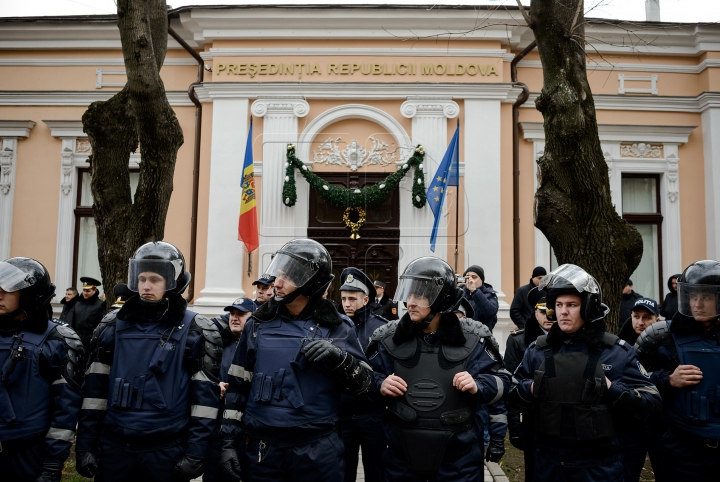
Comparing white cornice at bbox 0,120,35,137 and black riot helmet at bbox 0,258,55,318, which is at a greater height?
white cornice at bbox 0,120,35,137

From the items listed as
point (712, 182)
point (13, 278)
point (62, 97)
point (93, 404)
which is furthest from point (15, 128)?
point (712, 182)

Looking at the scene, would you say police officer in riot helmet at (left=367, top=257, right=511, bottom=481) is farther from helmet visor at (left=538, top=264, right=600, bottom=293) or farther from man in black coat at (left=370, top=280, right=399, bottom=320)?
man in black coat at (left=370, top=280, right=399, bottom=320)

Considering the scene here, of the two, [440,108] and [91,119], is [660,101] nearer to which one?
[440,108]

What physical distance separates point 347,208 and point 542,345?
314 inches

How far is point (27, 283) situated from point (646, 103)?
11.9m

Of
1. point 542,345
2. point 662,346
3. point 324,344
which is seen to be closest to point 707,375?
point 662,346

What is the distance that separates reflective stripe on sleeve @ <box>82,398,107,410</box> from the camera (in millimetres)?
3684

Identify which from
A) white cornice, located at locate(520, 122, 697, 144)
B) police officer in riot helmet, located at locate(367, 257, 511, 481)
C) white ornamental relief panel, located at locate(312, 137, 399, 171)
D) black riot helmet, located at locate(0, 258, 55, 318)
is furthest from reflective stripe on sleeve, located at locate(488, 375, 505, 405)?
white cornice, located at locate(520, 122, 697, 144)

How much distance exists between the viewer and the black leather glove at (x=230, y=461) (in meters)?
3.46

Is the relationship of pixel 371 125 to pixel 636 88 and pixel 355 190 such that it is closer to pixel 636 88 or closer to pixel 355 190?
pixel 355 190

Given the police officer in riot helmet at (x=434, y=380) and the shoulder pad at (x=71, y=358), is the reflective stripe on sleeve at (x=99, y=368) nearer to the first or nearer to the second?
the shoulder pad at (x=71, y=358)

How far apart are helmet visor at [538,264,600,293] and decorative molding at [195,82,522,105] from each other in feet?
27.0

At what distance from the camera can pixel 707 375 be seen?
3982 mm

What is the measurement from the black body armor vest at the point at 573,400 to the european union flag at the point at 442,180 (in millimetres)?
7219
